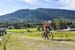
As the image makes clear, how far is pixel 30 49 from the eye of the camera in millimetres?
23609

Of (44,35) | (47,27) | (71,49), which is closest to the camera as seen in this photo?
(71,49)

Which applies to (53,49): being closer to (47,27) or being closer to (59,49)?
(59,49)

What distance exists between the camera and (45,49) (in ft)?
76.5

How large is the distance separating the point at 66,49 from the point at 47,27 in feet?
56.0

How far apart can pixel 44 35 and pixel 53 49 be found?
66.6 ft

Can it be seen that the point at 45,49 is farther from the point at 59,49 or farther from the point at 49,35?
the point at 49,35

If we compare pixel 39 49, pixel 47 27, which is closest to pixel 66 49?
pixel 39 49

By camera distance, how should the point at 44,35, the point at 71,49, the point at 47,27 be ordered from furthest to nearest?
the point at 44,35 → the point at 47,27 → the point at 71,49

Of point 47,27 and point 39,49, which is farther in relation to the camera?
point 47,27

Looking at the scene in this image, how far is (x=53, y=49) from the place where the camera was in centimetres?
2325

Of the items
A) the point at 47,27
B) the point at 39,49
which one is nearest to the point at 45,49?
the point at 39,49

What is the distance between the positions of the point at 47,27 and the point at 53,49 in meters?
16.5

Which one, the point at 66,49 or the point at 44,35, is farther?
the point at 44,35

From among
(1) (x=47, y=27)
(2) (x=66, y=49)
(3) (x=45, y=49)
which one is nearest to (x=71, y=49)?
(2) (x=66, y=49)
